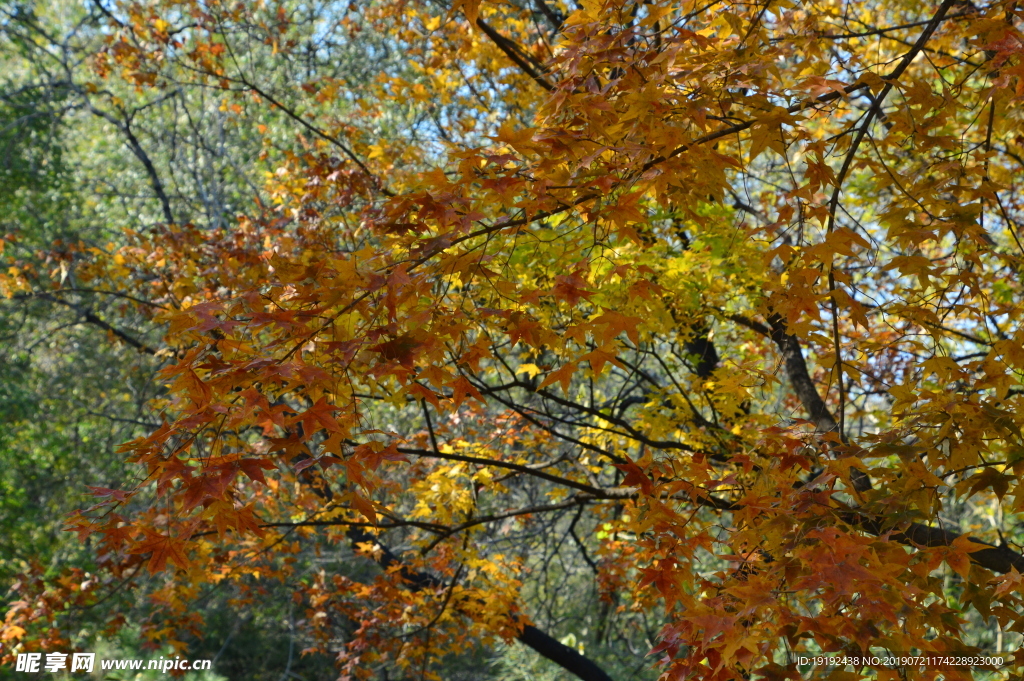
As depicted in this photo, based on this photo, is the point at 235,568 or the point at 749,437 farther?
the point at 235,568

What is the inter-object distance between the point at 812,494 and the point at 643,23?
4.66ft

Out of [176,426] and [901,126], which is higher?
[901,126]

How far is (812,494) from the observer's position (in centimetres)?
190

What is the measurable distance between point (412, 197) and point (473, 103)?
4.40 meters

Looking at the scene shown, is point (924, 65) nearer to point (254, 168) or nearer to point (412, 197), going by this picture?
point (412, 197)

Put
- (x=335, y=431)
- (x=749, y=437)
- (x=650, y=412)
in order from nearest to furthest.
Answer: (x=335, y=431) → (x=749, y=437) → (x=650, y=412)

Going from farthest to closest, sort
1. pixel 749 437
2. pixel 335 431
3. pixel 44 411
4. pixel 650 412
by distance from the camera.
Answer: pixel 44 411, pixel 650 412, pixel 749 437, pixel 335 431

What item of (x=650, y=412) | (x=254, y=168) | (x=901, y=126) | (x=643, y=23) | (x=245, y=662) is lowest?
(x=245, y=662)

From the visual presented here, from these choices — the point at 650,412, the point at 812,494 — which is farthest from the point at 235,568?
the point at 812,494

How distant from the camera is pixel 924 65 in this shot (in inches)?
193

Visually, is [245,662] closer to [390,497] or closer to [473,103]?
[390,497]

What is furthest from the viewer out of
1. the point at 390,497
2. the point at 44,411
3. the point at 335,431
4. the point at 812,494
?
the point at 44,411

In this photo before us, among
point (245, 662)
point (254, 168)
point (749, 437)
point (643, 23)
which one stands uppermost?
point (254, 168)

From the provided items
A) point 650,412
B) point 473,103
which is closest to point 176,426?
point 650,412
